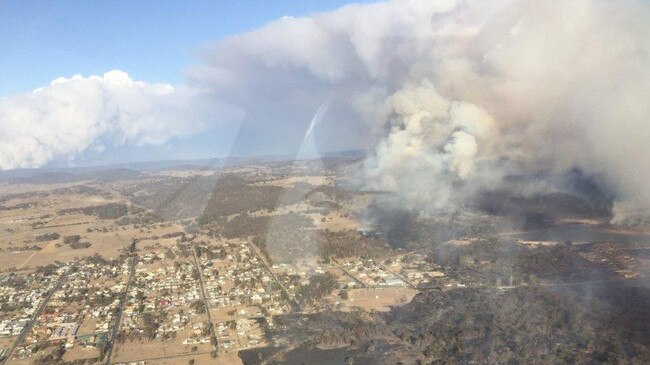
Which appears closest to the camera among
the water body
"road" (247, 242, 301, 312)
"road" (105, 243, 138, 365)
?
"road" (105, 243, 138, 365)

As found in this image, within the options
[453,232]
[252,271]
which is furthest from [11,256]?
[453,232]

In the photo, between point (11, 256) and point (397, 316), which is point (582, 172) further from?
point (11, 256)

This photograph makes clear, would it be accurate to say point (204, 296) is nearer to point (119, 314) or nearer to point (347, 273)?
point (119, 314)

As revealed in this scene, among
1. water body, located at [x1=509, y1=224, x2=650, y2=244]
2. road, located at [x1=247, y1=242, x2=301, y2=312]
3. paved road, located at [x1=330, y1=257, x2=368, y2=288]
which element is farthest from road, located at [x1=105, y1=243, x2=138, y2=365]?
water body, located at [x1=509, y1=224, x2=650, y2=244]

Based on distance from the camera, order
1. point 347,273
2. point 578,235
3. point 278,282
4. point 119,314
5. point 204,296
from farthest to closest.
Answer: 1. point 578,235
2. point 347,273
3. point 278,282
4. point 204,296
5. point 119,314

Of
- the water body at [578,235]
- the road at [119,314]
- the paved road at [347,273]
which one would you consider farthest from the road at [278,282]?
the water body at [578,235]

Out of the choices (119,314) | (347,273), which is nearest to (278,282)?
(347,273)

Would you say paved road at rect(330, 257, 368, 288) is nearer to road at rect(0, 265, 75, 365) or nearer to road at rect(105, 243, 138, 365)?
road at rect(105, 243, 138, 365)

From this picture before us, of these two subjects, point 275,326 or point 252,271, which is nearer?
point 275,326

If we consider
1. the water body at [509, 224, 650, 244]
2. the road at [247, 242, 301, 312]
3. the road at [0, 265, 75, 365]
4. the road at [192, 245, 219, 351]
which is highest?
the water body at [509, 224, 650, 244]
